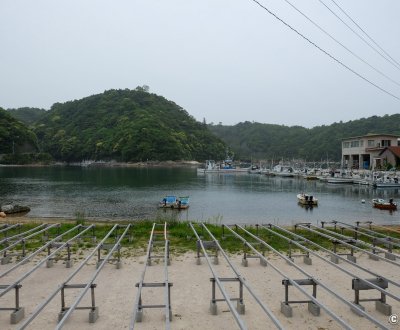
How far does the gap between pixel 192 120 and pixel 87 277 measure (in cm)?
17113

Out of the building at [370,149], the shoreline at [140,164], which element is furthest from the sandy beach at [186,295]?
the shoreline at [140,164]

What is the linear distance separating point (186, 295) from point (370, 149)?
75.6 meters

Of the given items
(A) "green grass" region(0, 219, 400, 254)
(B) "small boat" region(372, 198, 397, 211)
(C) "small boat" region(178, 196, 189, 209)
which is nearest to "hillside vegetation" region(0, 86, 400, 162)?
(B) "small boat" region(372, 198, 397, 211)

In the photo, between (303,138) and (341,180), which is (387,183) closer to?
(341,180)

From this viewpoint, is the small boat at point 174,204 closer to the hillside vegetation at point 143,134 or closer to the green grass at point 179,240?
the green grass at point 179,240

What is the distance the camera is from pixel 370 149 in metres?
73.5

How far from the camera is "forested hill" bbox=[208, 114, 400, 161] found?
115 metres

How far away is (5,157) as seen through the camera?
123500mm

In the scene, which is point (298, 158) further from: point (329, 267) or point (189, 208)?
point (329, 267)

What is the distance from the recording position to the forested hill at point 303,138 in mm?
114812

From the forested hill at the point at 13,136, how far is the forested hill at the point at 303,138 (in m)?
94.6

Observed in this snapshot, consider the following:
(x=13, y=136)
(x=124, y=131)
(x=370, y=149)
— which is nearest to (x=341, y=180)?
(x=370, y=149)

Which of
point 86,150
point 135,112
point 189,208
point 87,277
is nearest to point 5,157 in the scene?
point 86,150

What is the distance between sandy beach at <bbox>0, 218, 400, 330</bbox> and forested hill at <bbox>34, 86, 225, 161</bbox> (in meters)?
130
